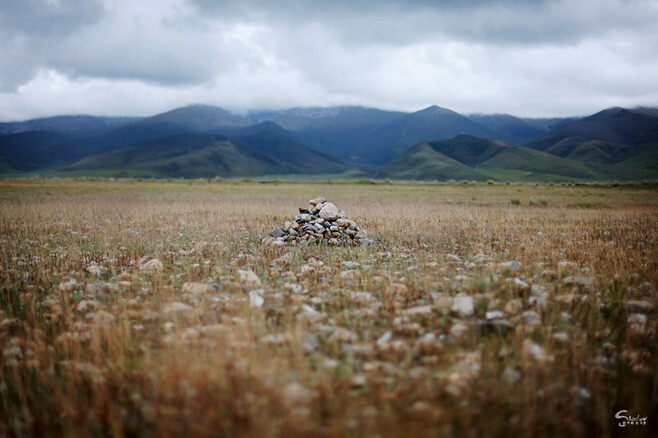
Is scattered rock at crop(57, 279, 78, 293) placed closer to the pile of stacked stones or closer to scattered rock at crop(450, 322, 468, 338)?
the pile of stacked stones

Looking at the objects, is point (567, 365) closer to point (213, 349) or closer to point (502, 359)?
point (502, 359)

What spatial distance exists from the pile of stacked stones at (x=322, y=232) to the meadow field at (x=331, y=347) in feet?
10.3

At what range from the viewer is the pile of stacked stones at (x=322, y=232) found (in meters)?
13.3

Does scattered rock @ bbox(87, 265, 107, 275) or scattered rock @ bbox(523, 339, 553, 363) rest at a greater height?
scattered rock @ bbox(87, 265, 107, 275)

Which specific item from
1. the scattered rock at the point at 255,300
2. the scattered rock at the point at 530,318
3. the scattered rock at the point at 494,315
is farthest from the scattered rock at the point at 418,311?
the scattered rock at the point at 255,300

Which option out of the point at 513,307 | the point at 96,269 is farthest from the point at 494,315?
the point at 96,269

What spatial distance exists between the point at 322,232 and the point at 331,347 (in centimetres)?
886

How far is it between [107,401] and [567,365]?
5.70 m

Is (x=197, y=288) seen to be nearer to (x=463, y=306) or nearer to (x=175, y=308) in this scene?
(x=175, y=308)

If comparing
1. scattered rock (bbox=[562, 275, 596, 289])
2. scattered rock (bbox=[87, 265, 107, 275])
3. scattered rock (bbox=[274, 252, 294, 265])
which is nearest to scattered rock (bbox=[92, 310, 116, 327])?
scattered rock (bbox=[87, 265, 107, 275])

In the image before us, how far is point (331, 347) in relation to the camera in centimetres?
496

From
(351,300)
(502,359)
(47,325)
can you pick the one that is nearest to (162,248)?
(47,325)

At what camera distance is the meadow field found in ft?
12.1

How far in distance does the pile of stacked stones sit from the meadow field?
314 cm
